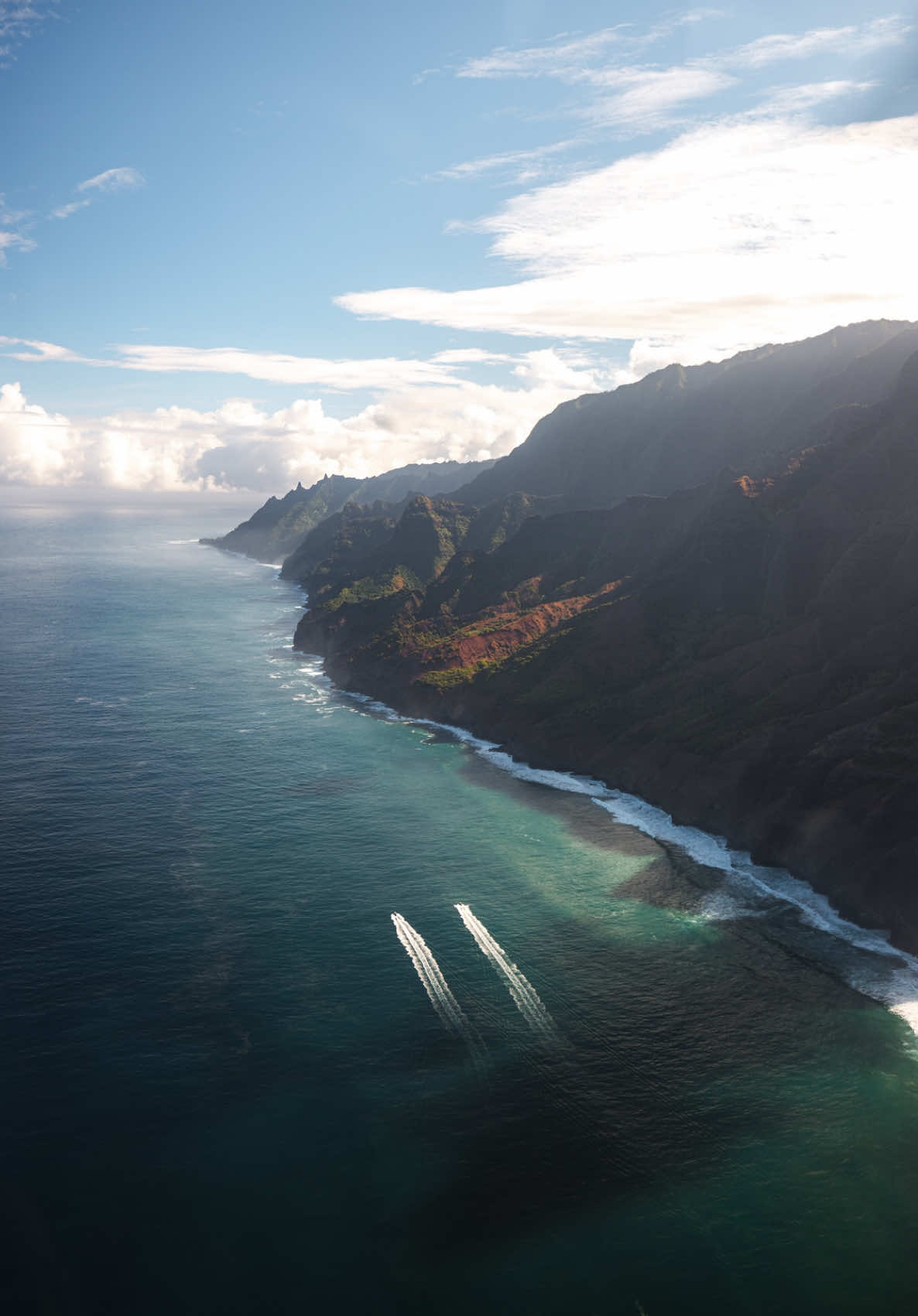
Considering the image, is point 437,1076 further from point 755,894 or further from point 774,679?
point 774,679

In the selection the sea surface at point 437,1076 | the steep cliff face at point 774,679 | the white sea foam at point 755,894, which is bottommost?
the sea surface at point 437,1076

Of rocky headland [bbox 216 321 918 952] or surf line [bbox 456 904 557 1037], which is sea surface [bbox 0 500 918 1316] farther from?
rocky headland [bbox 216 321 918 952]

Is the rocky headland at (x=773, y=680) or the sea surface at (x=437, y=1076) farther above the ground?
the rocky headland at (x=773, y=680)

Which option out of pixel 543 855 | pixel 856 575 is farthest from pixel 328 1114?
pixel 856 575

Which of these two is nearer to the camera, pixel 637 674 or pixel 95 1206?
pixel 95 1206

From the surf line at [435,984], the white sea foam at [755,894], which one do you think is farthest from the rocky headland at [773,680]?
the surf line at [435,984]

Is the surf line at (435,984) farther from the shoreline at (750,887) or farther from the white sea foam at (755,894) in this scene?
the shoreline at (750,887)

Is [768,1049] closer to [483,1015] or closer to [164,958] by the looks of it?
[483,1015]
